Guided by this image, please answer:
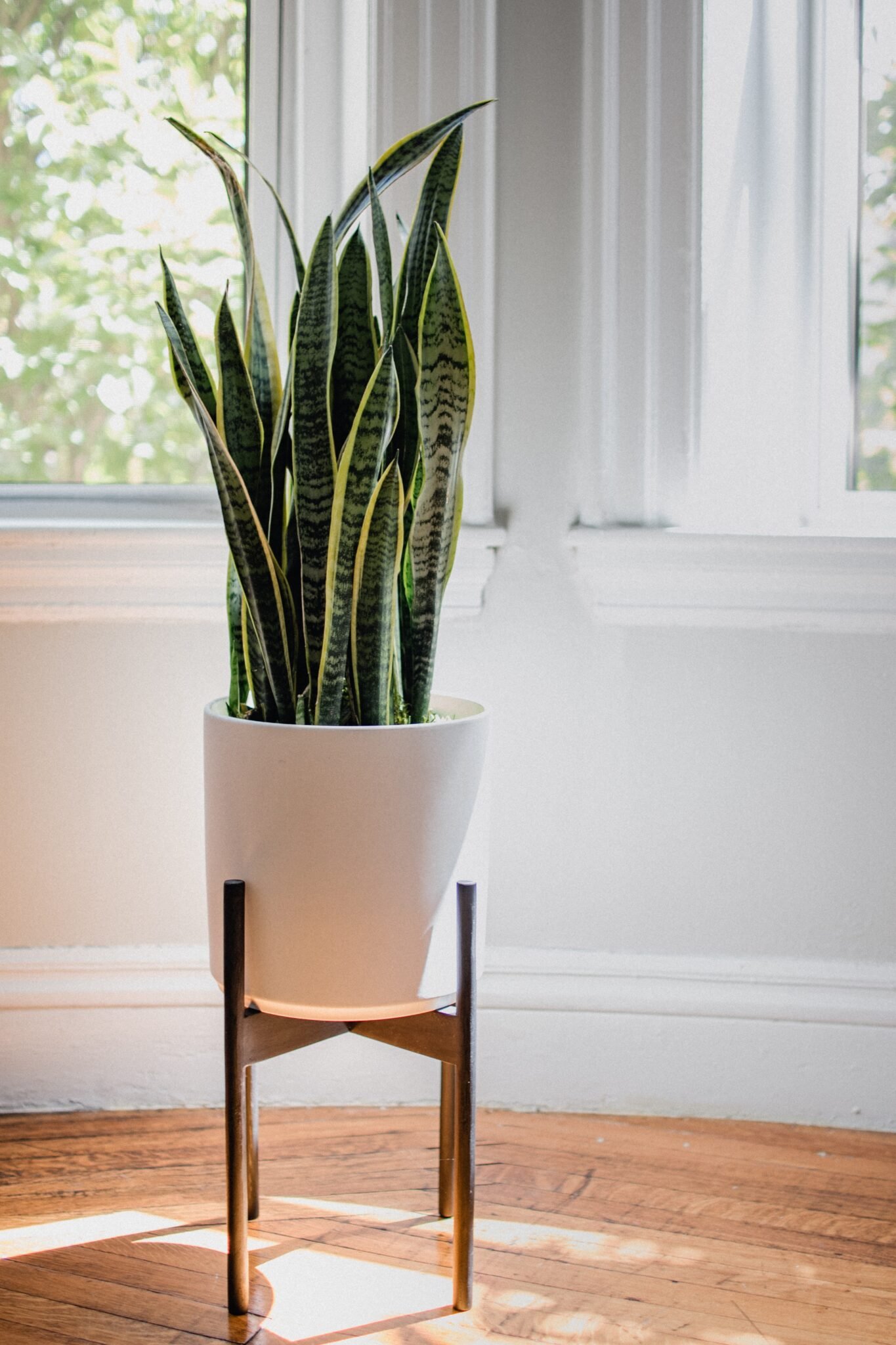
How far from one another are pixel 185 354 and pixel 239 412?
7 cm

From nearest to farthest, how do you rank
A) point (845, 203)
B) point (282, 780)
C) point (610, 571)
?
point (282, 780) < point (610, 571) < point (845, 203)

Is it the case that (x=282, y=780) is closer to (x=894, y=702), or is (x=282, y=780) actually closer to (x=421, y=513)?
(x=421, y=513)

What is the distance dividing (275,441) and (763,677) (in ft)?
2.17

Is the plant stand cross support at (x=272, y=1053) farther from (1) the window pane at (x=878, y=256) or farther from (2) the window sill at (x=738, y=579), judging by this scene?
(1) the window pane at (x=878, y=256)

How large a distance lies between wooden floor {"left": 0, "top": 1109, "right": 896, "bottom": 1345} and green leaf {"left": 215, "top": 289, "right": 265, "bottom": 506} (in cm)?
70

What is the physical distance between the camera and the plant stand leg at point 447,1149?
106cm

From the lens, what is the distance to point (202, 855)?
130cm

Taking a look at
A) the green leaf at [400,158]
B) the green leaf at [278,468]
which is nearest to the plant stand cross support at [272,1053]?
the green leaf at [278,468]

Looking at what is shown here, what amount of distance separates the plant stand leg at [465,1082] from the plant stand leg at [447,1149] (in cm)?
15

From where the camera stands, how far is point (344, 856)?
0.87 meters

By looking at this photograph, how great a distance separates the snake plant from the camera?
89cm

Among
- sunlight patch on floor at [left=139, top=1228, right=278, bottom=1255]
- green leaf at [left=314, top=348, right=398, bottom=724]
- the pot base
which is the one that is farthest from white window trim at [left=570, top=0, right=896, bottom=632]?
sunlight patch on floor at [left=139, top=1228, right=278, bottom=1255]

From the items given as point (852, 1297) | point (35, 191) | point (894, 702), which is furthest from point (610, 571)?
point (35, 191)

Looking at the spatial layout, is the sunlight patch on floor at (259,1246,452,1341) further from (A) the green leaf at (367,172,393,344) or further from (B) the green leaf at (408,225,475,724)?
(A) the green leaf at (367,172,393,344)
